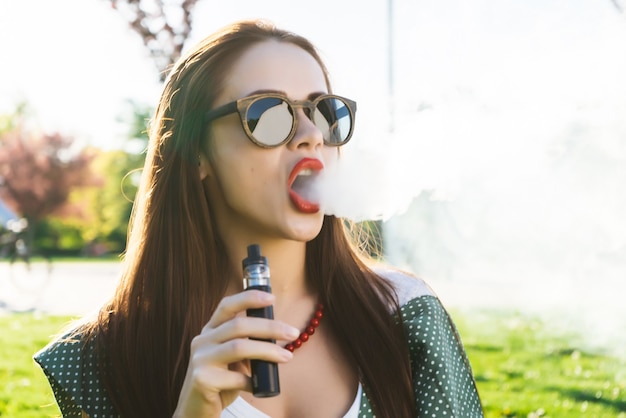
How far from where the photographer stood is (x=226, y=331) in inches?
57.1

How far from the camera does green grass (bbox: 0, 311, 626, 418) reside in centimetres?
480

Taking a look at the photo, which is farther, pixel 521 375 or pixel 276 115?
pixel 521 375

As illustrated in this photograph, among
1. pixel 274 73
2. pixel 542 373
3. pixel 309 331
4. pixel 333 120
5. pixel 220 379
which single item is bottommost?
pixel 542 373

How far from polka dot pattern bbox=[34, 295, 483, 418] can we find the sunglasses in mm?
568

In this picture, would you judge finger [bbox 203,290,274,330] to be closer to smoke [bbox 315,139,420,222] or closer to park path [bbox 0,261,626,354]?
smoke [bbox 315,139,420,222]

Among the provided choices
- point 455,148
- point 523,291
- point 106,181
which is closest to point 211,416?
point 455,148

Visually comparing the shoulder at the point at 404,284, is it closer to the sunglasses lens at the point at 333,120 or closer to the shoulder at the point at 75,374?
the sunglasses lens at the point at 333,120

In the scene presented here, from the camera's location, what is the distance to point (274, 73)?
191 cm

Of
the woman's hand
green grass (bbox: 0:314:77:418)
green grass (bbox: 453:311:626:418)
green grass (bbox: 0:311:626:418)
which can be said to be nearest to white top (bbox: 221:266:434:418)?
the woman's hand

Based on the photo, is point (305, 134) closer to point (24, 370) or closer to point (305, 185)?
point (305, 185)

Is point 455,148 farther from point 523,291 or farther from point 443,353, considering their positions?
point 523,291

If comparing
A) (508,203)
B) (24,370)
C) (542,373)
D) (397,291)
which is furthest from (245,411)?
(508,203)

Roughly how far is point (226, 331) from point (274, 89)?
27.2 inches

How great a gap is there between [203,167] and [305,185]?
34 centimetres
